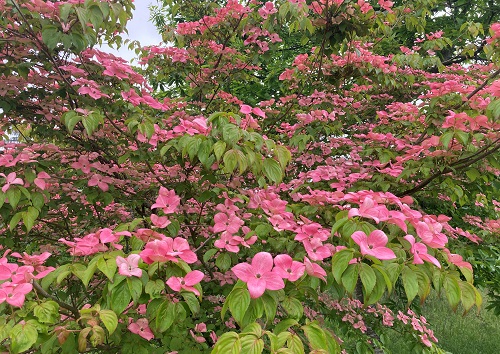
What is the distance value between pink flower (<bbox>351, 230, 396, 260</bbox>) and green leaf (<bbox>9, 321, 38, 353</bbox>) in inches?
33.2

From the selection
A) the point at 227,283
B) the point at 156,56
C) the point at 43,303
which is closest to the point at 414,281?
the point at 43,303

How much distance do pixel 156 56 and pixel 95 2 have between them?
1514 mm

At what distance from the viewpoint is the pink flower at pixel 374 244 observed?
37.5 inches

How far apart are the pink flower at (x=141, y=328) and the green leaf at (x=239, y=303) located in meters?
0.51

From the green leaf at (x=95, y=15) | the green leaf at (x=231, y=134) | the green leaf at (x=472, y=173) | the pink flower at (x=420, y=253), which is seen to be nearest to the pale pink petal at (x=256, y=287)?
the pink flower at (x=420, y=253)

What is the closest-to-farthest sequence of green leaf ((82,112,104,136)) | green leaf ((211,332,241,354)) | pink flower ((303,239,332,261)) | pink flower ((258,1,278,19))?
green leaf ((211,332,241,354)) < pink flower ((303,239,332,261)) < green leaf ((82,112,104,136)) < pink flower ((258,1,278,19))

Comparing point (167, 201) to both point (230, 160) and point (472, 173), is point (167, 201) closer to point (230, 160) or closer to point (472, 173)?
point (230, 160)

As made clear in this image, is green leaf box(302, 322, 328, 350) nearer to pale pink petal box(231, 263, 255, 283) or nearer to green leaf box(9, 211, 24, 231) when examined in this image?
pale pink petal box(231, 263, 255, 283)

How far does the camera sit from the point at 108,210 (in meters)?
2.56

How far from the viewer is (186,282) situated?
3.29ft

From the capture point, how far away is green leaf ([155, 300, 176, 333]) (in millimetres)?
971

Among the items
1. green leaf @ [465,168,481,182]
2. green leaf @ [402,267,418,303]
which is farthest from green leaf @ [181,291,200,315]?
green leaf @ [465,168,481,182]

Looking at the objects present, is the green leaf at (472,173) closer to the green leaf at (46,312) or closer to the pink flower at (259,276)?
the pink flower at (259,276)

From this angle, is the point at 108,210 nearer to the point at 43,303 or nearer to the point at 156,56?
the point at 156,56
